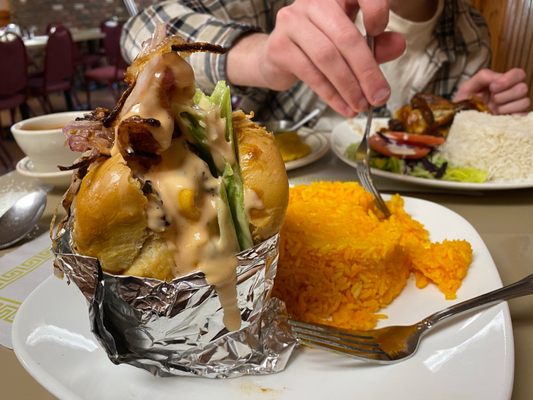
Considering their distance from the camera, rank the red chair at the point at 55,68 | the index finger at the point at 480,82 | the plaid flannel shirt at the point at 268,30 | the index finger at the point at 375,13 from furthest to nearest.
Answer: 1. the red chair at the point at 55,68
2. the index finger at the point at 480,82
3. the plaid flannel shirt at the point at 268,30
4. the index finger at the point at 375,13

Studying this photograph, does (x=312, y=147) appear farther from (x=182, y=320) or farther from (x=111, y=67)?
(x=111, y=67)

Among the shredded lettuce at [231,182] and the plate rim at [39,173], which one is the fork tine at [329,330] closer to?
the shredded lettuce at [231,182]

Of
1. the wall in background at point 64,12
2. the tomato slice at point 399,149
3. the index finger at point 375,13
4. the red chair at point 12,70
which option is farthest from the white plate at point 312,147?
the wall in background at point 64,12

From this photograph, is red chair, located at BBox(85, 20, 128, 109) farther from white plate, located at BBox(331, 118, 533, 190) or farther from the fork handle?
the fork handle

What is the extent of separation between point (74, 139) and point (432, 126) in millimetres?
1286

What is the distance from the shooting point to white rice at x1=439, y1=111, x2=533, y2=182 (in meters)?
1.30

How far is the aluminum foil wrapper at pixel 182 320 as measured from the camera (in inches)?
22.3

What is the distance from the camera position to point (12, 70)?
4703 millimetres

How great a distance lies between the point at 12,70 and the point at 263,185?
5056 mm

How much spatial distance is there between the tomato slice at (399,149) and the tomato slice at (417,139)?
0.06 ft

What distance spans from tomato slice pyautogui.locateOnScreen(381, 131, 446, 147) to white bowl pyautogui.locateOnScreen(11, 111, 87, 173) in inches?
38.3

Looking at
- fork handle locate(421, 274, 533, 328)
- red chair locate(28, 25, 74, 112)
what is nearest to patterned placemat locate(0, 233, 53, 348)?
fork handle locate(421, 274, 533, 328)

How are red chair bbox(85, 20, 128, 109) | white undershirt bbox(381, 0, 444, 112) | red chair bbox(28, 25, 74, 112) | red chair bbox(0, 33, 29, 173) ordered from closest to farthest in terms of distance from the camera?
white undershirt bbox(381, 0, 444, 112) → red chair bbox(0, 33, 29, 173) → red chair bbox(28, 25, 74, 112) → red chair bbox(85, 20, 128, 109)

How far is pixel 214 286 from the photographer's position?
1.87 ft
